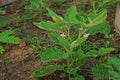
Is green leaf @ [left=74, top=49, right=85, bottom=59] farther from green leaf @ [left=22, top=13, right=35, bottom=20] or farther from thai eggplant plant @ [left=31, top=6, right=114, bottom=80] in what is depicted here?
green leaf @ [left=22, top=13, right=35, bottom=20]

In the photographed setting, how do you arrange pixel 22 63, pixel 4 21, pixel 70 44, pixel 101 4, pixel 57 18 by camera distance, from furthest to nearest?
pixel 4 21, pixel 101 4, pixel 22 63, pixel 70 44, pixel 57 18

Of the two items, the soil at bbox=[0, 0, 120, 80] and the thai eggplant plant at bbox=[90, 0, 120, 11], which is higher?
the thai eggplant plant at bbox=[90, 0, 120, 11]

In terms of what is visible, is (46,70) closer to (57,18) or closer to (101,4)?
(57,18)

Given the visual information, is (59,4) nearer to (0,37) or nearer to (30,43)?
(30,43)

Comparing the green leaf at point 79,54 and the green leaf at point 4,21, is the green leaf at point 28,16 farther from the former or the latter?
the green leaf at point 79,54

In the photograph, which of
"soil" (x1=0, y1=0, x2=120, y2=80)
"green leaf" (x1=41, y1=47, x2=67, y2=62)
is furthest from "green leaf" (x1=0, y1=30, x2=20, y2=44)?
"green leaf" (x1=41, y1=47, x2=67, y2=62)

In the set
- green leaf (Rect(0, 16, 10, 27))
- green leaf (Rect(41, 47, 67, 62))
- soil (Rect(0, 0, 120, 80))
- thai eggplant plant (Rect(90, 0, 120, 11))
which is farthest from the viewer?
green leaf (Rect(0, 16, 10, 27))

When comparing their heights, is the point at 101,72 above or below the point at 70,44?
below

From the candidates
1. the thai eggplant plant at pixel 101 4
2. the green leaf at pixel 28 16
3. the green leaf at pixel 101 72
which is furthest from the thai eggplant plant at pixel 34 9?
the green leaf at pixel 101 72

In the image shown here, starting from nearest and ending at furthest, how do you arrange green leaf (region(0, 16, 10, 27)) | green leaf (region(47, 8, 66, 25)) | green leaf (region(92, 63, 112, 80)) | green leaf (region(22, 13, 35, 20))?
1. green leaf (region(47, 8, 66, 25))
2. green leaf (region(92, 63, 112, 80))
3. green leaf (region(0, 16, 10, 27))
4. green leaf (region(22, 13, 35, 20))

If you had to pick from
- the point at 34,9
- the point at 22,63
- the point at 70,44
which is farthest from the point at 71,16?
the point at 34,9

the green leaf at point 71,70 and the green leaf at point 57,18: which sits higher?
the green leaf at point 57,18

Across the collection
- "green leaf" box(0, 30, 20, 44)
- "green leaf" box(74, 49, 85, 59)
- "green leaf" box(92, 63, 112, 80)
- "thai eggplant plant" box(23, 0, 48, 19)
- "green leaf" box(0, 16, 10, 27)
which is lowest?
"green leaf" box(92, 63, 112, 80)
